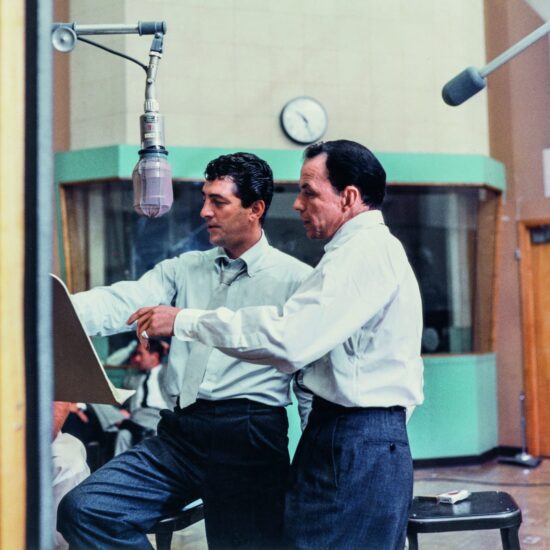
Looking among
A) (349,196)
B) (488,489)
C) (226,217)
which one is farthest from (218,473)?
(488,489)

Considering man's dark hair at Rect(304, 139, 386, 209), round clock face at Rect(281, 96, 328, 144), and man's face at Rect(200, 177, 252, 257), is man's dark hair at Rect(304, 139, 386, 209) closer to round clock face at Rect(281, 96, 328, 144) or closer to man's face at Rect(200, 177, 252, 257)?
man's face at Rect(200, 177, 252, 257)

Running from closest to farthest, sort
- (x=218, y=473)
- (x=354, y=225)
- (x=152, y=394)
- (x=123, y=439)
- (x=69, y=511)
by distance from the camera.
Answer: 1. (x=354, y=225)
2. (x=69, y=511)
3. (x=218, y=473)
4. (x=123, y=439)
5. (x=152, y=394)

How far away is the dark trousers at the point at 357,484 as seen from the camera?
1898 mm

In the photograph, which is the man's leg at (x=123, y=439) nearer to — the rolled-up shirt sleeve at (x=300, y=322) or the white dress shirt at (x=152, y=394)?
the white dress shirt at (x=152, y=394)

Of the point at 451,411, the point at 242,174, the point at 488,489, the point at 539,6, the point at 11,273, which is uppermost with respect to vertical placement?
the point at 539,6

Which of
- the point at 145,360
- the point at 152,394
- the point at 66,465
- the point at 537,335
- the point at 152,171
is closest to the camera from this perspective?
the point at 152,171

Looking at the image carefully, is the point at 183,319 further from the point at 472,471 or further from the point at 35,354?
the point at 472,471

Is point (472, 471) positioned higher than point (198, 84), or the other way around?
point (198, 84)

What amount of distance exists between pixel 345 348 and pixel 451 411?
4.56 metres

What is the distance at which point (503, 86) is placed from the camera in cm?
672

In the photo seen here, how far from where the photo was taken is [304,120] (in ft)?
19.7

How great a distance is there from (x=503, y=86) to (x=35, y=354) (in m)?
6.44

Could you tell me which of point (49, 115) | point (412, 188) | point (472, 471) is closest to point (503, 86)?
point (412, 188)

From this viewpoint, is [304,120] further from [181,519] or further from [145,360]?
[181,519]
